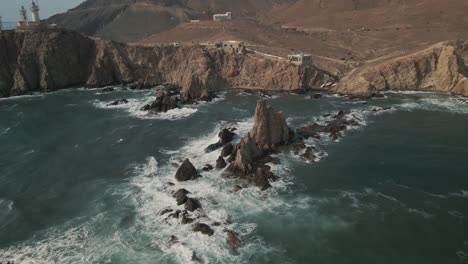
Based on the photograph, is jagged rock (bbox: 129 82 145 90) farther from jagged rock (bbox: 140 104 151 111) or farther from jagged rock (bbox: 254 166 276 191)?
jagged rock (bbox: 254 166 276 191)

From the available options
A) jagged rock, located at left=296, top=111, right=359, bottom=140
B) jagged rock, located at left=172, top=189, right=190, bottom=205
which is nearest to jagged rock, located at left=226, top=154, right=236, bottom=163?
jagged rock, located at left=172, top=189, right=190, bottom=205

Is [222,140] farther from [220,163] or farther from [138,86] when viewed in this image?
[138,86]

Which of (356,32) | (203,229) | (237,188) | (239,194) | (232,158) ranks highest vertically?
(356,32)

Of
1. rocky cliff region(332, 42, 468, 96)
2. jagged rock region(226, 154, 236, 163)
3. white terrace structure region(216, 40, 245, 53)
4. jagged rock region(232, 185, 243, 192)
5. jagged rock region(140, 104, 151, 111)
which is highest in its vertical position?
white terrace structure region(216, 40, 245, 53)

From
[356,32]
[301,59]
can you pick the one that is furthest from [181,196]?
[356,32]

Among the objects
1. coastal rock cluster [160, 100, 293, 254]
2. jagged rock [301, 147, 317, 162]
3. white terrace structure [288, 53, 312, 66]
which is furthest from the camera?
white terrace structure [288, 53, 312, 66]

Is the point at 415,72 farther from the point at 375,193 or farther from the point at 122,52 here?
the point at 122,52

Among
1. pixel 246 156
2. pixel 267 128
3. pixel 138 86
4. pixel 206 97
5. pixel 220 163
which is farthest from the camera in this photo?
pixel 138 86
